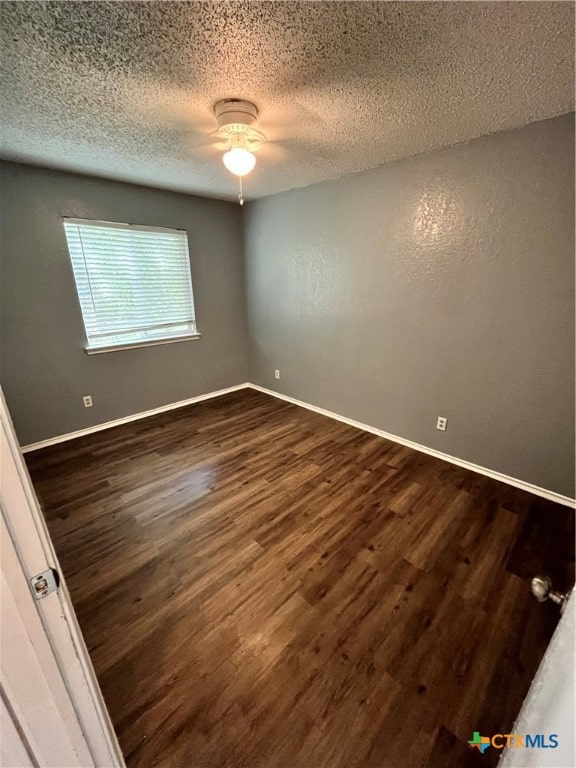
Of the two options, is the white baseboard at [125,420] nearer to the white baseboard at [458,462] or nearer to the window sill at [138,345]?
the window sill at [138,345]

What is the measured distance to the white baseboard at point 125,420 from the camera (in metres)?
2.81

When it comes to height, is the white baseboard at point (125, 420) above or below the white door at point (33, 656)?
below

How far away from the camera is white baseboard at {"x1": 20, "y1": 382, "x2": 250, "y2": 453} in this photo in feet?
9.23

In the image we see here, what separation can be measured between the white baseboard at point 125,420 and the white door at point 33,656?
2.74m

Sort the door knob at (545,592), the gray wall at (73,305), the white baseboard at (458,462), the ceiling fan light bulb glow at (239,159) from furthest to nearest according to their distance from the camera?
1. the gray wall at (73,305)
2. the white baseboard at (458,462)
3. the ceiling fan light bulb glow at (239,159)
4. the door knob at (545,592)

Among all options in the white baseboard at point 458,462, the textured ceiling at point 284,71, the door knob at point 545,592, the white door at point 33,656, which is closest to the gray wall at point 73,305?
the textured ceiling at point 284,71

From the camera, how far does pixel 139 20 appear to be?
1.03 m

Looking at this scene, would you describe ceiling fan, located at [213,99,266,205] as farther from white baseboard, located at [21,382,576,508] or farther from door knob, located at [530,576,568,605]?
white baseboard, located at [21,382,576,508]

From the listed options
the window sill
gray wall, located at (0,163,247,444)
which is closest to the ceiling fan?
gray wall, located at (0,163,247,444)

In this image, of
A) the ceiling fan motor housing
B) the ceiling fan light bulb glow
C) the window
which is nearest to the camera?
the ceiling fan motor housing

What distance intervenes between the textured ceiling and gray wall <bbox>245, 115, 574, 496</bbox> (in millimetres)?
283

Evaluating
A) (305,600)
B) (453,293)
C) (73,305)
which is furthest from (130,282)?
(305,600)

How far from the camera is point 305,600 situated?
1.46 meters

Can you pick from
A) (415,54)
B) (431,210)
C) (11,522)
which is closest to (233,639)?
(11,522)
